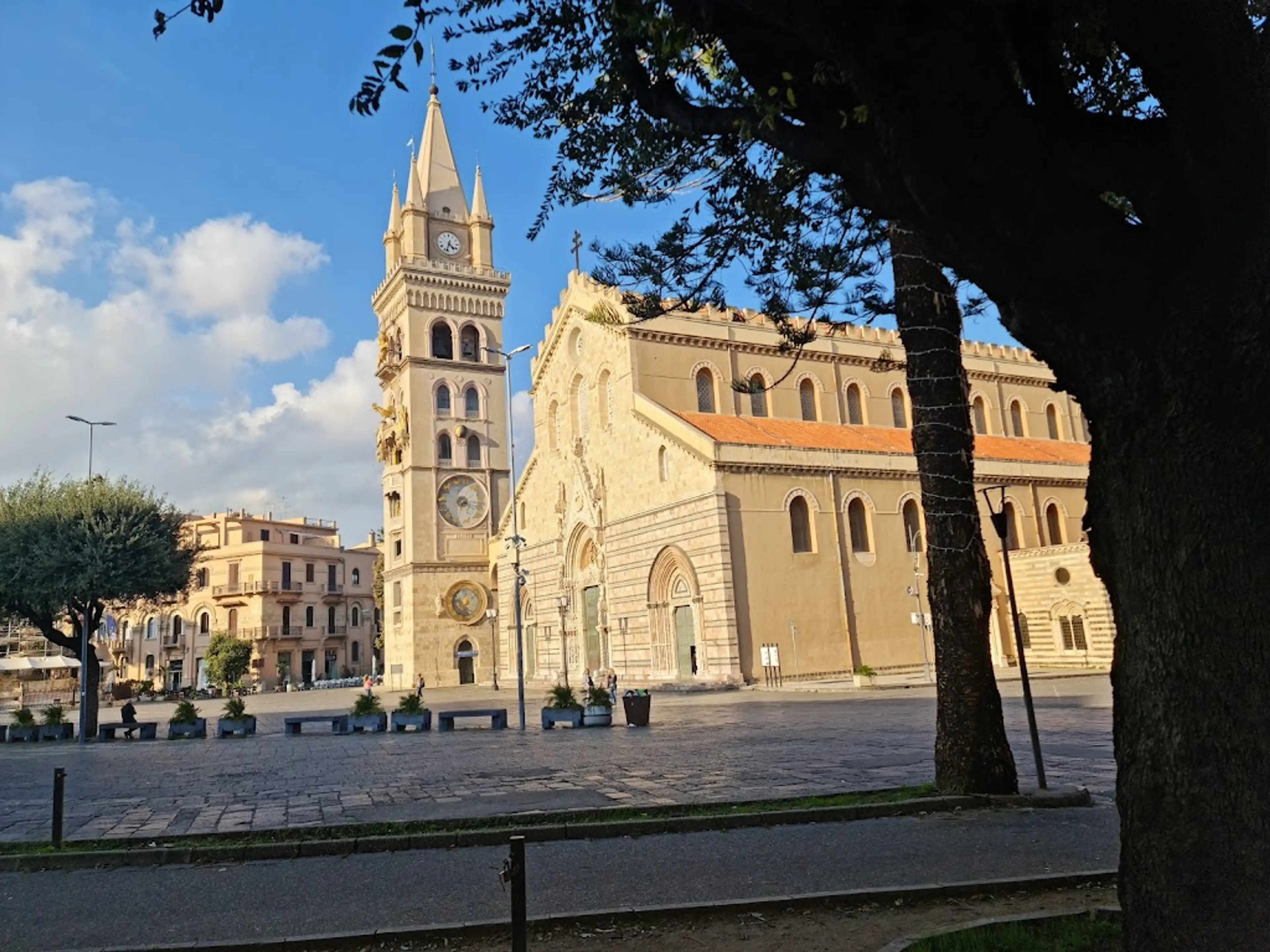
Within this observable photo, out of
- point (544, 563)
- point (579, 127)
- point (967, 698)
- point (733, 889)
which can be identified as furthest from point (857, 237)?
point (544, 563)

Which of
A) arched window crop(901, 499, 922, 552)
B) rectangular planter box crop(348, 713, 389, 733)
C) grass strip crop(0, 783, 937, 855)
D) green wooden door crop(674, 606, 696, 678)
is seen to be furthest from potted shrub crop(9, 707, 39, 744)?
arched window crop(901, 499, 922, 552)

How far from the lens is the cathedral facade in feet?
110

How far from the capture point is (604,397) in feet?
136

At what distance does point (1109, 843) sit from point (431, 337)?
169 ft

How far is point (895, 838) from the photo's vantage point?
8.01 m

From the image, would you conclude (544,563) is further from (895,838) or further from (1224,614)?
(1224,614)

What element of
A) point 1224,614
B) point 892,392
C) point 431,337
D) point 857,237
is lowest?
point 1224,614

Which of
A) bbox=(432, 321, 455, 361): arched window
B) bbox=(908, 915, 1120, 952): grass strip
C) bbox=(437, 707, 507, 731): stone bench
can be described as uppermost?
bbox=(432, 321, 455, 361): arched window

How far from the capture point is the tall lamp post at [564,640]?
42875 mm

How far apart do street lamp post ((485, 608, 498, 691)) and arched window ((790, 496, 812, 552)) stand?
18924 mm

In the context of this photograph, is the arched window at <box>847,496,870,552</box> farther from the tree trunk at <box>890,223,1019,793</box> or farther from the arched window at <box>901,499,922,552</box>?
the tree trunk at <box>890,223,1019,793</box>

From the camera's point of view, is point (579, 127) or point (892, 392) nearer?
point (579, 127)

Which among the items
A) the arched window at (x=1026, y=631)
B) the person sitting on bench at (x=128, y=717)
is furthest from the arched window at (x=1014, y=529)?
the person sitting on bench at (x=128, y=717)

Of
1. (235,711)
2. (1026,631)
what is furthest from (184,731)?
(1026,631)
